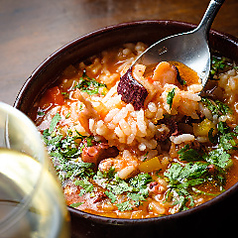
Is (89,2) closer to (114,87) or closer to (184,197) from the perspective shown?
(114,87)

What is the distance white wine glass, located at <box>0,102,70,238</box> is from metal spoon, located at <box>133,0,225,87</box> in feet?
4.56

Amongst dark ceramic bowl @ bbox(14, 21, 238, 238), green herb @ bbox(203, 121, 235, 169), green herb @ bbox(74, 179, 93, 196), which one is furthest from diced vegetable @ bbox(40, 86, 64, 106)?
green herb @ bbox(203, 121, 235, 169)

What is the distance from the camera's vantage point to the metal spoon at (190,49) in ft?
8.87

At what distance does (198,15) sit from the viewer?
3445 millimetres

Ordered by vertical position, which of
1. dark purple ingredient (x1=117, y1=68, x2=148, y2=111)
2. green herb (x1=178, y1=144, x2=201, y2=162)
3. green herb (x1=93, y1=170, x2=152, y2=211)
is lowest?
green herb (x1=93, y1=170, x2=152, y2=211)

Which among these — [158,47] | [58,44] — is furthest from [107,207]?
[58,44]

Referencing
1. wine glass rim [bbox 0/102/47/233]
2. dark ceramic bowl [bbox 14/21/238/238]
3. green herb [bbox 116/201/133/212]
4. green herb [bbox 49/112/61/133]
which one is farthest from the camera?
green herb [bbox 49/112/61/133]

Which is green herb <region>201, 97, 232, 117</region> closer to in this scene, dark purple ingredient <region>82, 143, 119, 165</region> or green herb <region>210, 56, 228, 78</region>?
green herb <region>210, 56, 228, 78</region>

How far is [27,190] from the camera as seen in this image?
1368mm

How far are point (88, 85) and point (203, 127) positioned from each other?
82 centimetres

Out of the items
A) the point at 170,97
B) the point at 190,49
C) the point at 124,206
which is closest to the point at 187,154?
the point at 170,97

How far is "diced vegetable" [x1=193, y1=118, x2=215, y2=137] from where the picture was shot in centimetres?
241

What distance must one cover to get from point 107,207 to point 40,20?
1981 mm

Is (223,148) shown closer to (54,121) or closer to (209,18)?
(209,18)
